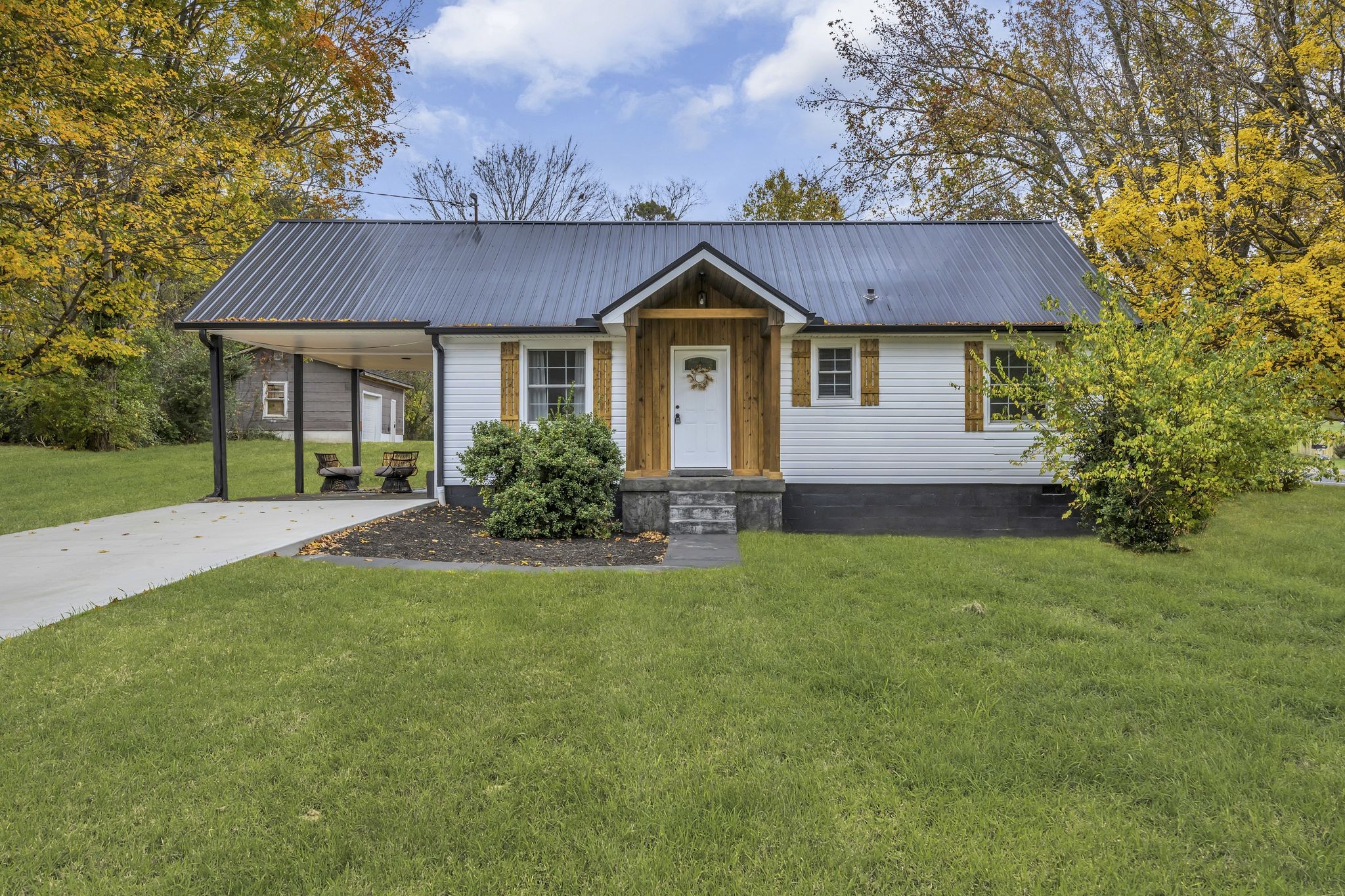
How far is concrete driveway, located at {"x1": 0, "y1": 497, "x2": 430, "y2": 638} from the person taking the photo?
5156 mm

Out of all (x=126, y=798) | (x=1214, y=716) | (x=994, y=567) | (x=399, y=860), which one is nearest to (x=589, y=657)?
(x=399, y=860)

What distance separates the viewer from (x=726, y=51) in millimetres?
19297

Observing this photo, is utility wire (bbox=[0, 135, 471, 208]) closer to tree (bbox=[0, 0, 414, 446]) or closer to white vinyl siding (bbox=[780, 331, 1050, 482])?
tree (bbox=[0, 0, 414, 446])

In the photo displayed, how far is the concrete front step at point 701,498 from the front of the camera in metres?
9.15

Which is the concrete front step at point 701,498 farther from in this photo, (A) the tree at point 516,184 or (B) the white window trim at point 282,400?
(B) the white window trim at point 282,400

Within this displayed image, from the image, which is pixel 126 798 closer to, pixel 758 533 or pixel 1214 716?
pixel 1214 716

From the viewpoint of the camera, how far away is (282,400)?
23734 mm

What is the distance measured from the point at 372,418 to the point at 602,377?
57.1ft

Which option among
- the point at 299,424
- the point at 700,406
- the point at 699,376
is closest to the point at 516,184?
the point at 299,424

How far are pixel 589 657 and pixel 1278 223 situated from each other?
13080 millimetres

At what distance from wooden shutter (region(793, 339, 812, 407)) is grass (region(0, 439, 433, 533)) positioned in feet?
31.1

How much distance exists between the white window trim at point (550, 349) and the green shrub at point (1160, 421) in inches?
230

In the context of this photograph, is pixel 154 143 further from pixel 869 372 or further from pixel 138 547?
pixel 869 372

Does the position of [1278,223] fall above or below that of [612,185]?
below
